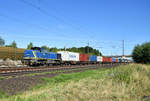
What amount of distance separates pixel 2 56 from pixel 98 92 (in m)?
29.1

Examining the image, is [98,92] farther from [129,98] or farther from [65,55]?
[65,55]

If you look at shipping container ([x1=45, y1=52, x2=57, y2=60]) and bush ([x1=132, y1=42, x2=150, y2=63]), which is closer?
shipping container ([x1=45, y1=52, x2=57, y2=60])

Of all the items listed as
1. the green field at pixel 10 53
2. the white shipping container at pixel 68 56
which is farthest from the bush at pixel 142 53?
the green field at pixel 10 53

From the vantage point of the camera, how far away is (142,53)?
3228cm

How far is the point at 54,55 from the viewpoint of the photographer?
3162cm

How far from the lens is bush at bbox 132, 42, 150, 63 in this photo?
3117 centimetres

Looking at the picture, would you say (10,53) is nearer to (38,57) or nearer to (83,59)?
(38,57)

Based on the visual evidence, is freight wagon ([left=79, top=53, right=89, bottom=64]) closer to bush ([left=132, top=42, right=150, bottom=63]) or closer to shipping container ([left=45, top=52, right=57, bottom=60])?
shipping container ([left=45, top=52, right=57, bottom=60])

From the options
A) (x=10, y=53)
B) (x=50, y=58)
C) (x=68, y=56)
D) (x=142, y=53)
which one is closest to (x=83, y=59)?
(x=68, y=56)

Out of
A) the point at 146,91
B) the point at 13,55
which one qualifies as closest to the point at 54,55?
the point at 13,55

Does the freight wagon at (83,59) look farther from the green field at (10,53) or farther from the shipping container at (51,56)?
the green field at (10,53)

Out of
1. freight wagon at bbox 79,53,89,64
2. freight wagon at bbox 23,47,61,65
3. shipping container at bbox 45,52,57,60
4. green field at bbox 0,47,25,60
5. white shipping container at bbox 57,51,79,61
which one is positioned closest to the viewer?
freight wagon at bbox 23,47,61,65

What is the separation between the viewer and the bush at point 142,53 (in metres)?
31.2

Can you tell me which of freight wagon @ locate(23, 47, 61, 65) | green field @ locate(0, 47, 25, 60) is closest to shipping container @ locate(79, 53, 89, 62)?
freight wagon @ locate(23, 47, 61, 65)
